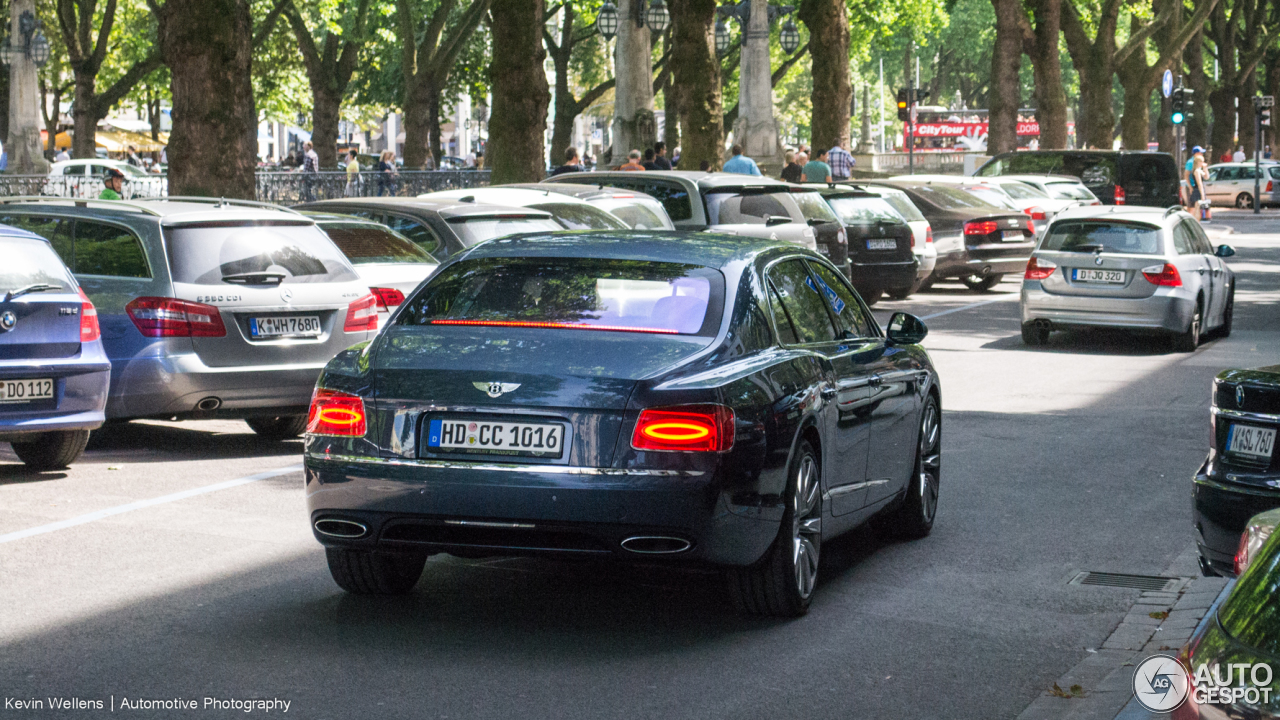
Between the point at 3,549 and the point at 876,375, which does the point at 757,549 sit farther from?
the point at 3,549

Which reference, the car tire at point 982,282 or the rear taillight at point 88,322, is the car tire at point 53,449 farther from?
the car tire at point 982,282

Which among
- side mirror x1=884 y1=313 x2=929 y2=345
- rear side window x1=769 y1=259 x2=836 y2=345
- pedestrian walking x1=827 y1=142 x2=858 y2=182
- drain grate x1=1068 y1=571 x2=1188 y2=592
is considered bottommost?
drain grate x1=1068 y1=571 x2=1188 y2=592

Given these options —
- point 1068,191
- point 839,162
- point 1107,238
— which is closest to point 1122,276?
point 1107,238

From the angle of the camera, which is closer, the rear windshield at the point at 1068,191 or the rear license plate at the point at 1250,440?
the rear license plate at the point at 1250,440

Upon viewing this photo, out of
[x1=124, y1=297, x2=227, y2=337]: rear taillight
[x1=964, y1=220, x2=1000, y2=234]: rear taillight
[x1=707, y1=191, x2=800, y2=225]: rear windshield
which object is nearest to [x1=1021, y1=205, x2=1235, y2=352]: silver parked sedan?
[x1=707, y1=191, x2=800, y2=225]: rear windshield

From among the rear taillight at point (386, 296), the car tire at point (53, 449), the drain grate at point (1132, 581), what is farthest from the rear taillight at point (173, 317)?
the drain grate at point (1132, 581)

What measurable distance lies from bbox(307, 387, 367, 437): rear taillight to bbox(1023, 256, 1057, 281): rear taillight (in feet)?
42.5

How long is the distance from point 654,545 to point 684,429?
404 mm

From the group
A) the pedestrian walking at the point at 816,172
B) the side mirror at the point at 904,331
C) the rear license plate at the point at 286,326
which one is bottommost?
the rear license plate at the point at 286,326

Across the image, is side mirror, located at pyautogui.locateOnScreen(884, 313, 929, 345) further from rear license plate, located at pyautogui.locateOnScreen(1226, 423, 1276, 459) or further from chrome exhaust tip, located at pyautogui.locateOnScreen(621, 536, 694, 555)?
chrome exhaust tip, located at pyautogui.locateOnScreen(621, 536, 694, 555)

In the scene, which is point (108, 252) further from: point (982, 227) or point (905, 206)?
point (982, 227)

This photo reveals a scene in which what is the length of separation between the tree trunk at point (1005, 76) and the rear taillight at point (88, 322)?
32.2 m

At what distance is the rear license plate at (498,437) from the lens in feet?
19.3

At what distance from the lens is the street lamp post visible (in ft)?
104
